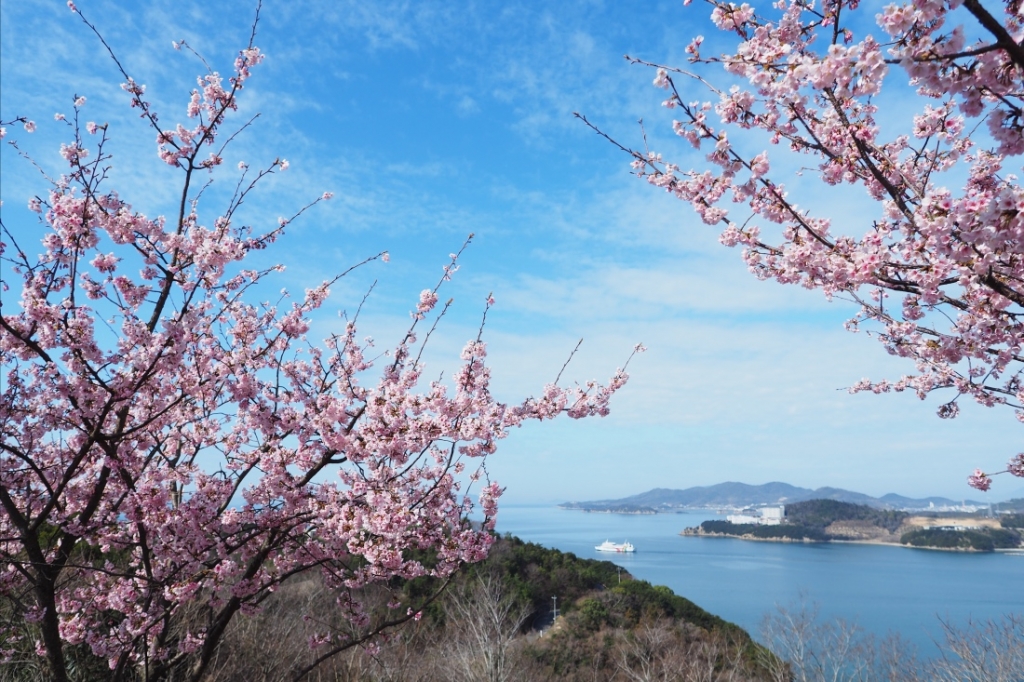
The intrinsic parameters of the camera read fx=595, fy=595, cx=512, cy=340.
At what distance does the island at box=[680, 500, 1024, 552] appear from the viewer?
63.9 meters

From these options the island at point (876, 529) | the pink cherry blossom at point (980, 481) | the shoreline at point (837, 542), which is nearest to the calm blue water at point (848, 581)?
the shoreline at point (837, 542)

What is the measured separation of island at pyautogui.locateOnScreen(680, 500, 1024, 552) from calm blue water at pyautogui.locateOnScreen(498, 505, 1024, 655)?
309 centimetres

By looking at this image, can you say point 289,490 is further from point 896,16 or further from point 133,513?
point 896,16

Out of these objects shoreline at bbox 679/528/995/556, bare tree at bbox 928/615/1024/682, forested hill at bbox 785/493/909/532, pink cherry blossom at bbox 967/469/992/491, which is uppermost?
pink cherry blossom at bbox 967/469/992/491

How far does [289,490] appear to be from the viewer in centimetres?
353

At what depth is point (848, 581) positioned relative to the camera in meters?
47.3

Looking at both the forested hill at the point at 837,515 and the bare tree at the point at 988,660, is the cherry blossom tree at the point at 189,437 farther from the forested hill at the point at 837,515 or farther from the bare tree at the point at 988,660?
the forested hill at the point at 837,515

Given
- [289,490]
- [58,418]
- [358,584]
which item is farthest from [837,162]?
[58,418]

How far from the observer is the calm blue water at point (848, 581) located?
3378cm

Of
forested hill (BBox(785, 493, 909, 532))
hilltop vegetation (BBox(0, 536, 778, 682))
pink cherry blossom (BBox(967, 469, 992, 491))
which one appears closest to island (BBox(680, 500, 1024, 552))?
forested hill (BBox(785, 493, 909, 532))

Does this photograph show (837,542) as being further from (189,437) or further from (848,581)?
(189,437)

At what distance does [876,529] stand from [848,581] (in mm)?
37947

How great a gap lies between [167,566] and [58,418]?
1.17 metres

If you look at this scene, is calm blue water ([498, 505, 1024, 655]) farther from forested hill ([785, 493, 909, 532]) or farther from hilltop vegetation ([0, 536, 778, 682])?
forested hill ([785, 493, 909, 532])
